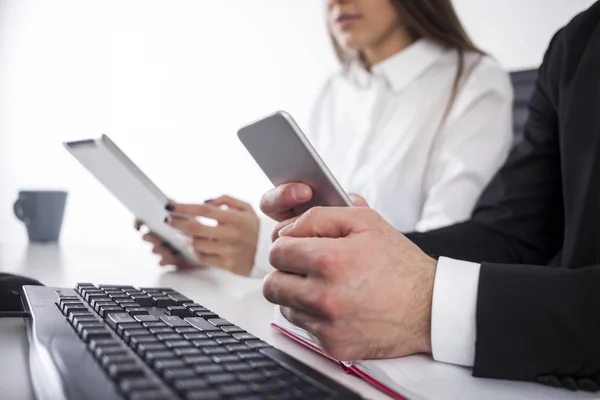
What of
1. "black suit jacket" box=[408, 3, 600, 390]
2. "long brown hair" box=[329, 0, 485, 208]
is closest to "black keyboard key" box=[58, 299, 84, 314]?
"black suit jacket" box=[408, 3, 600, 390]

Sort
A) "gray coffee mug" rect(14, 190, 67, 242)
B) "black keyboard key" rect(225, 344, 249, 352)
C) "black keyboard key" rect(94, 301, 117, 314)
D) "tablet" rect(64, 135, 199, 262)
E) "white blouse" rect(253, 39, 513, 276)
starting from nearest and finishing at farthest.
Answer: "black keyboard key" rect(225, 344, 249, 352) < "black keyboard key" rect(94, 301, 117, 314) < "tablet" rect(64, 135, 199, 262) < "white blouse" rect(253, 39, 513, 276) < "gray coffee mug" rect(14, 190, 67, 242)

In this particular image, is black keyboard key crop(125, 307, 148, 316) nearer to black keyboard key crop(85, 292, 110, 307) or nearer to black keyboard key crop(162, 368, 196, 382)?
black keyboard key crop(85, 292, 110, 307)

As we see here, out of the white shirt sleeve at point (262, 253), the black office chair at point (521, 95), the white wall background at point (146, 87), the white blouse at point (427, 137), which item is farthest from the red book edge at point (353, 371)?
the white wall background at point (146, 87)

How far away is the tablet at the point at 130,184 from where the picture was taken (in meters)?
0.88

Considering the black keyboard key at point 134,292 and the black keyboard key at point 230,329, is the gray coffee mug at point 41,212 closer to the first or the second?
the black keyboard key at point 134,292

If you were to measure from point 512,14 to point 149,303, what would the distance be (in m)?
1.38

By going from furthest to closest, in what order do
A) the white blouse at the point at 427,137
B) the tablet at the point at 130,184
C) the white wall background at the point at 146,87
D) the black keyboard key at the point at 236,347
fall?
1. the white wall background at the point at 146,87
2. the white blouse at the point at 427,137
3. the tablet at the point at 130,184
4. the black keyboard key at the point at 236,347

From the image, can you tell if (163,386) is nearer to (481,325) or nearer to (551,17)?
(481,325)

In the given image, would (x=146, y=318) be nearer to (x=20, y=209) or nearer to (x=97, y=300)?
(x=97, y=300)

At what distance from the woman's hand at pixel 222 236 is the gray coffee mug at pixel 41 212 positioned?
1.50ft

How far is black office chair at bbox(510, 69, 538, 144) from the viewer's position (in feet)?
3.93

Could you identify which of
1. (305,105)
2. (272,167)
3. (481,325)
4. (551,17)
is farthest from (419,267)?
A: (305,105)

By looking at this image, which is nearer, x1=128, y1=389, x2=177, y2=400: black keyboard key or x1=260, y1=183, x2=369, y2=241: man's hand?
x1=128, y1=389, x2=177, y2=400: black keyboard key

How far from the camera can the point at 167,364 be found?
13.2 inches
